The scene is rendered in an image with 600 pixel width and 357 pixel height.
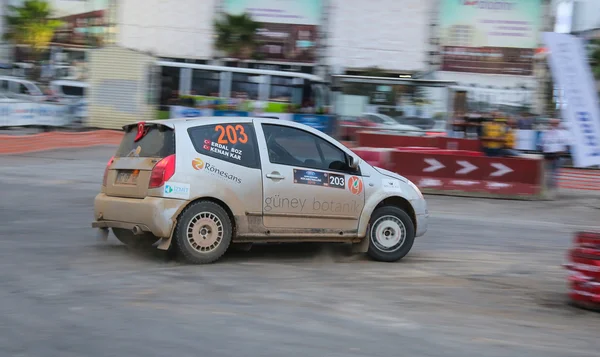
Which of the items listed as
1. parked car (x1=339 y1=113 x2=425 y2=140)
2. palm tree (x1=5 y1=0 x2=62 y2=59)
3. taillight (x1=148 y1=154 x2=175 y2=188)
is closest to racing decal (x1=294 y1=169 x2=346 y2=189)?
taillight (x1=148 y1=154 x2=175 y2=188)

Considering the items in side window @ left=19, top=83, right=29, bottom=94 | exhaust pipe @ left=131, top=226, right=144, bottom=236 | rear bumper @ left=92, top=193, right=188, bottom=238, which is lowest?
exhaust pipe @ left=131, top=226, right=144, bottom=236

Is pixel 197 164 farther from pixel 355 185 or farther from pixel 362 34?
pixel 362 34

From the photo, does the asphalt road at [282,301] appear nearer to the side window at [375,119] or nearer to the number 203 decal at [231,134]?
the number 203 decal at [231,134]

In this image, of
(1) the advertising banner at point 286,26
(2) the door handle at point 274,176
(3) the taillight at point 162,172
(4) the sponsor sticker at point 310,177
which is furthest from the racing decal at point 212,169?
(1) the advertising banner at point 286,26

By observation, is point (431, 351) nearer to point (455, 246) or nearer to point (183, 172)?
point (183, 172)

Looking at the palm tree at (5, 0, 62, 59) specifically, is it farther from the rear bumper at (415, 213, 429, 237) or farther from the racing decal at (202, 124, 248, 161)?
the rear bumper at (415, 213, 429, 237)

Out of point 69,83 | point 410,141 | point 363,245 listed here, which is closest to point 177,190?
point 363,245

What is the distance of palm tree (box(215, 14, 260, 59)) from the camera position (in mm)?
38375

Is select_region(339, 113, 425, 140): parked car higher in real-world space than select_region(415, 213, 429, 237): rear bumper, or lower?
higher

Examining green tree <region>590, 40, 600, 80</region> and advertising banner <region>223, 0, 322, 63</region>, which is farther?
green tree <region>590, 40, 600, 80</region>

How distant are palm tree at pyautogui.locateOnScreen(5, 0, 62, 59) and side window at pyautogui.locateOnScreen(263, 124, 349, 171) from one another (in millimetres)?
34007

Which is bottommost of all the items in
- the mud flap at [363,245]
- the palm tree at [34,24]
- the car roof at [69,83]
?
the mud flap at [363,245]

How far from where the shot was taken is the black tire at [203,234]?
25.5 feet

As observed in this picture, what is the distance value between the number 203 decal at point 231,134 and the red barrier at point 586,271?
11.8 ft
